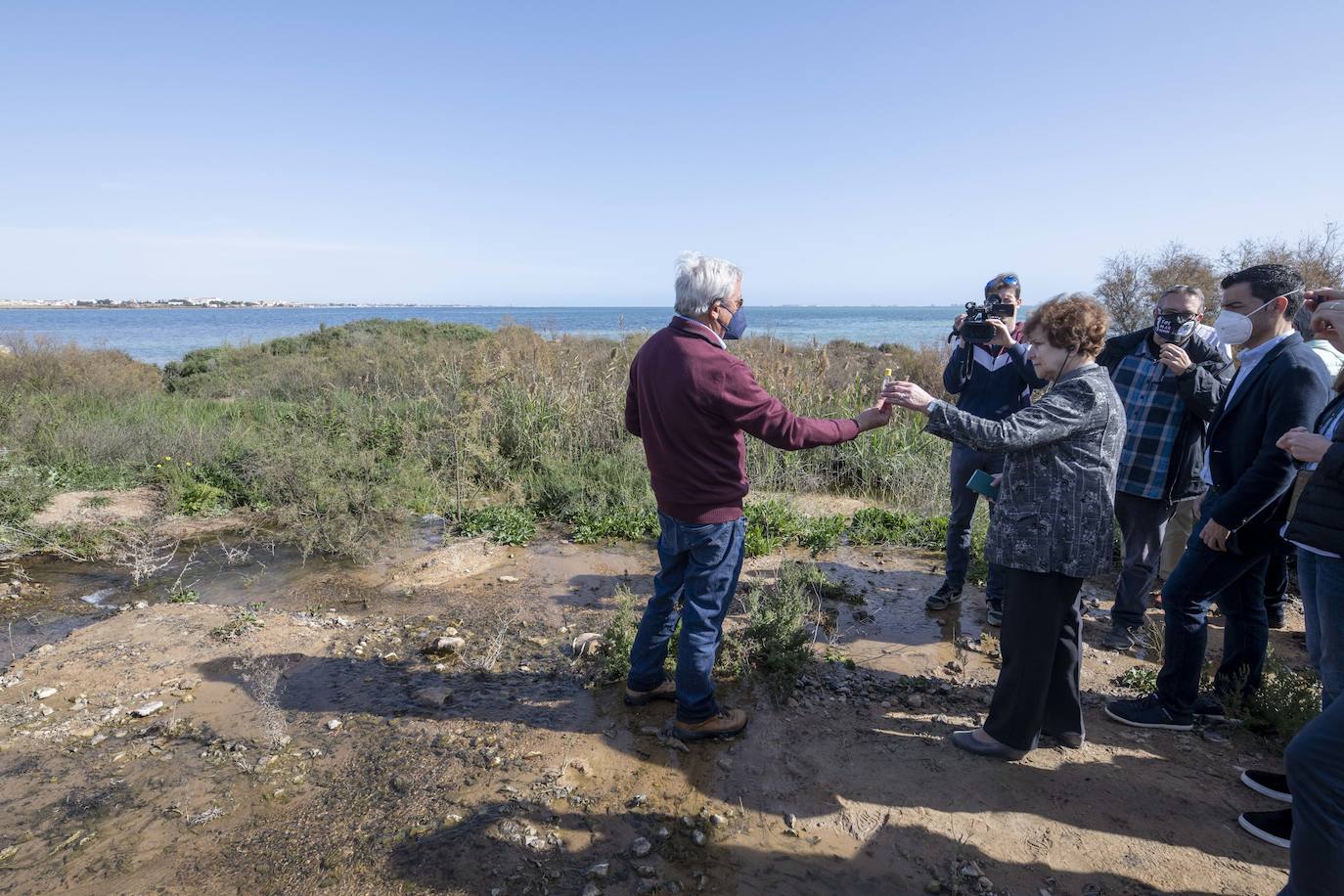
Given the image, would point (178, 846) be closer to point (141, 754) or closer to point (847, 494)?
point (141, 754)

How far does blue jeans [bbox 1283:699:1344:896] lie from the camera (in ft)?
5.94

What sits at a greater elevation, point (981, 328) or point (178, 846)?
point (981, 328)

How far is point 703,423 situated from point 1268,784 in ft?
9.14

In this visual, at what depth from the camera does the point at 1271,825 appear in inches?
99.7

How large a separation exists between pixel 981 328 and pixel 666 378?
1987 mm

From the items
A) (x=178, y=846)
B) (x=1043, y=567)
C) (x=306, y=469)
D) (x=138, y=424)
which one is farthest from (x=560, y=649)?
(x=138, y=424)

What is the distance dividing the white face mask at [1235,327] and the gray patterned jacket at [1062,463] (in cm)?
100

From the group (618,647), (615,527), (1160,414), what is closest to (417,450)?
(615,527)

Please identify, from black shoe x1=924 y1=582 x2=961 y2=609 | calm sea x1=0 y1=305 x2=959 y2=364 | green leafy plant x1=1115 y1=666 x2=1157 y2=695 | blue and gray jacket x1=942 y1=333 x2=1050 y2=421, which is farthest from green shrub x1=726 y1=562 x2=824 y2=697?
calm sea x1=0 y1=305 x2=959 y2=364

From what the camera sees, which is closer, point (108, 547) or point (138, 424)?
point (108, 547)

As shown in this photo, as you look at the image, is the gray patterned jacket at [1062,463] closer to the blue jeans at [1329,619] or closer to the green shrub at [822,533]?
the blue jeans at [1329,619]

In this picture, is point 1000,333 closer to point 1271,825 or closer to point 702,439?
point 702,439

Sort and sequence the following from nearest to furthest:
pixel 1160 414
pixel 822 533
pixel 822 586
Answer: pixel 1160 414, pixel 822 586, pixel 822 533

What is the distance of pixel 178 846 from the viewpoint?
2.45 m
